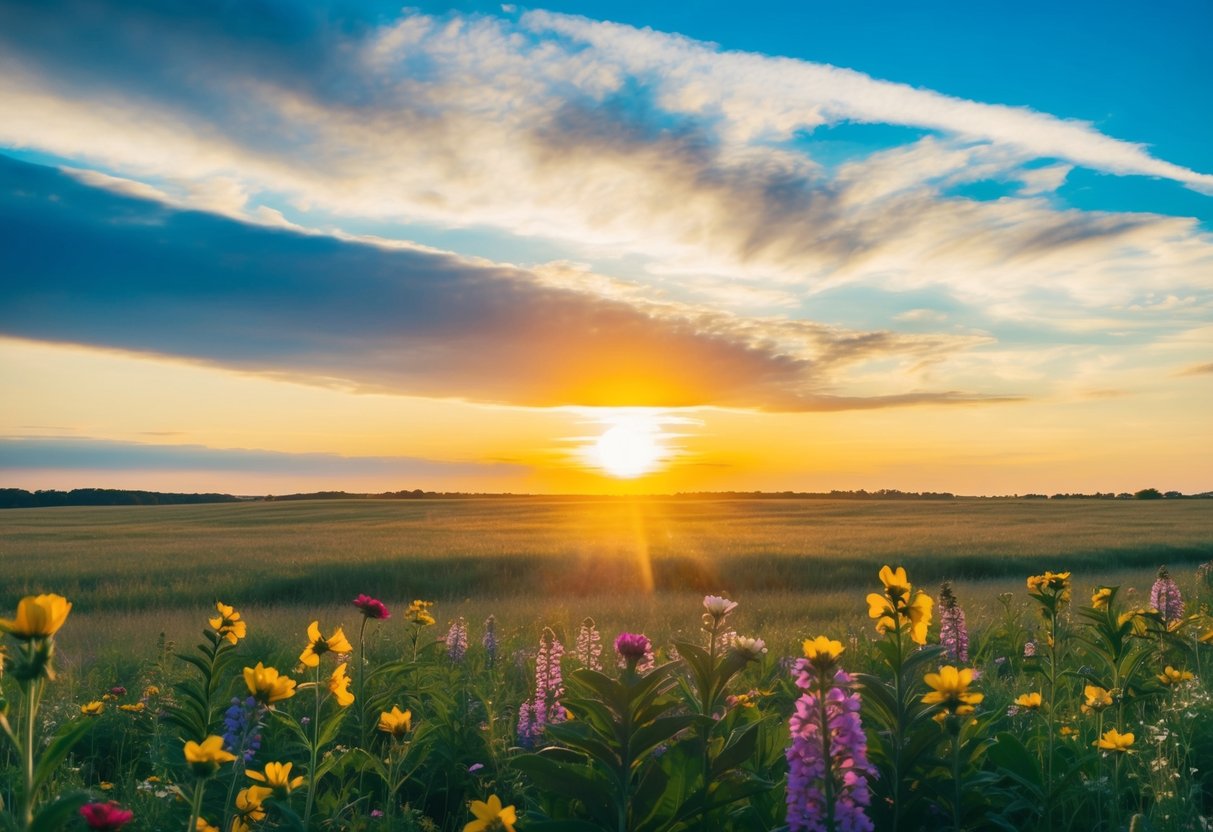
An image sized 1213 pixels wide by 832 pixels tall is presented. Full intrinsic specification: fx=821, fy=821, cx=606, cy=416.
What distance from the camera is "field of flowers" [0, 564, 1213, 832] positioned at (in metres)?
1.90

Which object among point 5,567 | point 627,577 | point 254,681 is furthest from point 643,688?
point 5,567

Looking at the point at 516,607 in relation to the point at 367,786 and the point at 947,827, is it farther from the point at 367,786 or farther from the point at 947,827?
the point at 947,827

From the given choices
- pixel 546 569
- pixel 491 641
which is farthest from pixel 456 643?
pixel 546 569

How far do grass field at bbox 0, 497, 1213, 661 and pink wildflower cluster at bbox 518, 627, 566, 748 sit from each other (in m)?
4.08

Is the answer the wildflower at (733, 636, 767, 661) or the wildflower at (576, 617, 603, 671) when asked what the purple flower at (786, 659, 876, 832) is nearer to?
the wildflower at (733, 636, 767, 661)

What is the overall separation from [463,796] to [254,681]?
2428 mm

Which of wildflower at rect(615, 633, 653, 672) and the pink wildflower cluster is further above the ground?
wildflower at rect(615, 633, 653, 672)

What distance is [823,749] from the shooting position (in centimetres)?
188

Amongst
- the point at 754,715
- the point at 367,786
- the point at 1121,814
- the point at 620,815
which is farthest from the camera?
the point at 367,786

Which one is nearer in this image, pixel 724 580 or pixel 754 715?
pixel 754 715

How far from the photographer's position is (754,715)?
2.96 metres

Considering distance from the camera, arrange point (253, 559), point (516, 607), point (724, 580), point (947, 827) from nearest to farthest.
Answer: point (947, 827)
point (516, 607)
point (724, 580)
point (253, 559)

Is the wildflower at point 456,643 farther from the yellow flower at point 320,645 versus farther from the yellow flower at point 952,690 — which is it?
the yellow flower at point 952,690

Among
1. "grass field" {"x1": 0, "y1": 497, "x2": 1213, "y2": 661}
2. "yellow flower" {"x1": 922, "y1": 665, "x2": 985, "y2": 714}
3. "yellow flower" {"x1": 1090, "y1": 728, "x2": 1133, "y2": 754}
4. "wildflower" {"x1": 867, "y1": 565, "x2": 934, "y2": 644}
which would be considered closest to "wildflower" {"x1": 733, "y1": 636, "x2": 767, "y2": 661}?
"wildflower" {"x1": 867, "y1": 565, "x2": 934, "y2": 644}
